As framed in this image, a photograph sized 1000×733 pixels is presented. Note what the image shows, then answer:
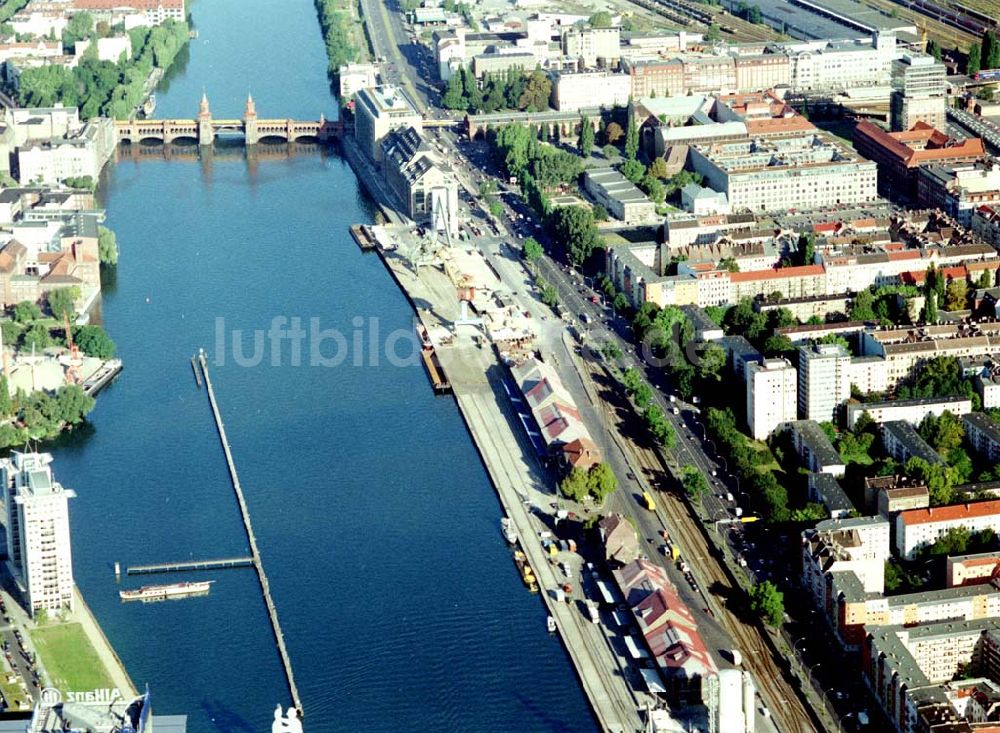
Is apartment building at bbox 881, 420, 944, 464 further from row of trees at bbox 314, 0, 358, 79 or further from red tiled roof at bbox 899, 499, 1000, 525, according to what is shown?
row of trees at bbox 314, 0, 358, 79

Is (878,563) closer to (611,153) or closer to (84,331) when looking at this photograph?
(84,331)

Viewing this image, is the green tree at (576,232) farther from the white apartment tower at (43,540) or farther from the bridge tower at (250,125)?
the white apartment tower at (43,540)

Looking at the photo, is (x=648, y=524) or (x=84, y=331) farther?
(x=84, y=331)

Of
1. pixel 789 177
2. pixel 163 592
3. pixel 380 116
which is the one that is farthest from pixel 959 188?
pixel 163 592

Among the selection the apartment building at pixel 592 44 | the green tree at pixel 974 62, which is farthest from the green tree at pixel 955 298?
the apartment building at pixel 592 44

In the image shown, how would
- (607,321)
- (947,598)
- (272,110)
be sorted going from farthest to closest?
(272,110), (607,321), (947,598)

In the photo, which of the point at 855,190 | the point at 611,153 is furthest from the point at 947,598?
the point at 611,153

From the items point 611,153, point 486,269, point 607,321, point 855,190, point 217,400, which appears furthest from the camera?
point 611,153
